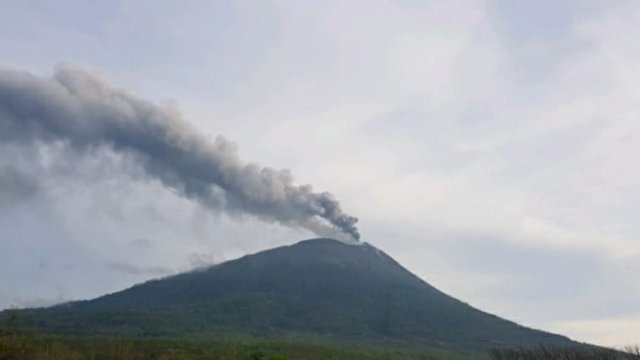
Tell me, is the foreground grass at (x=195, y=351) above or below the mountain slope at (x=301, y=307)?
below

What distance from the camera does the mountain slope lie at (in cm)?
13025

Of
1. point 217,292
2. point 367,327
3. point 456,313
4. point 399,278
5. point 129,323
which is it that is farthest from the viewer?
point 399,278

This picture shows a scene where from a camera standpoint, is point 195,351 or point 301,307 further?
point 301,307

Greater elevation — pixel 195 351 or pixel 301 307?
pixel 301 307

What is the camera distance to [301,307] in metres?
→ 154

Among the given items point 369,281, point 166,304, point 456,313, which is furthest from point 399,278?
point 166,304

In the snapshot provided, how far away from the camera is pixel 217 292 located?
169 m

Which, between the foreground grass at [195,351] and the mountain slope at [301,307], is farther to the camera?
the mountain slope at [301,307]

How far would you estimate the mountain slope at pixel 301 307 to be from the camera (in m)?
130

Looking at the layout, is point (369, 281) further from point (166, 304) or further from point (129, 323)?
point (129, 323)

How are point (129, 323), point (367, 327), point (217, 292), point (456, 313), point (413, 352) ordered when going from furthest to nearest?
point (217, 292), point (456, 313), point (367, 327), point (129, 323), point (413, 352)

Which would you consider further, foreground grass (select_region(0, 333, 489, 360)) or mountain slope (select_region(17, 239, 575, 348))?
mountain slope (select_region(17, 239, 575, 348))

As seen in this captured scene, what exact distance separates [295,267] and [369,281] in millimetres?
19784

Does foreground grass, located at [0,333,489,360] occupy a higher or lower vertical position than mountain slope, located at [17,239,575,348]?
lower
